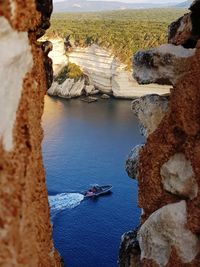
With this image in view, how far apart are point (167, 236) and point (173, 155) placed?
252cm

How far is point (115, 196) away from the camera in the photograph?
163 feet

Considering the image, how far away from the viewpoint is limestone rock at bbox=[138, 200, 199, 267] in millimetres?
14234

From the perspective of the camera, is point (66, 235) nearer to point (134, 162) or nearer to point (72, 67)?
point (134, 162)

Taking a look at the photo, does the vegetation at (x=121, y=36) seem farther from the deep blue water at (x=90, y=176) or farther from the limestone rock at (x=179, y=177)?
the limestone rock at (x=179, y=177)

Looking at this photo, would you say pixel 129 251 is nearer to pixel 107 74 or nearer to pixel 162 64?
pixel 162 64

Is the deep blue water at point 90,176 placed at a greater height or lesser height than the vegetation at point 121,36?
lesser

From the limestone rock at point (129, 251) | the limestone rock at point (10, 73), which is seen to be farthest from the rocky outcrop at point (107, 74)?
the limestone rock at point (10, 73)

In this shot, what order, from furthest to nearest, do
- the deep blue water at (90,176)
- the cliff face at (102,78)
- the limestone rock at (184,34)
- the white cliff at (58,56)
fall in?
the white cliff at (58,56)
the cliff face at (102,78)
the deep blue water at (90,176)
the limestone rock at (184,34)

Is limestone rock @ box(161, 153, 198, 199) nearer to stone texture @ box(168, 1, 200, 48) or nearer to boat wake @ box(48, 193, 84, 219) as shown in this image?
stone texture @ box(168, 1, 200, 48)

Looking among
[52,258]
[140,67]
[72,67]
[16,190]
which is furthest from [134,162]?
[72,67]

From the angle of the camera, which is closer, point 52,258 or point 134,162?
point 52,258

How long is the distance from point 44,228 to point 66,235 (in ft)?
113

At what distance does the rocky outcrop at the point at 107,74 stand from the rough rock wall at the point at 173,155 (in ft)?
247

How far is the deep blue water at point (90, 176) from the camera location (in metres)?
40.2
